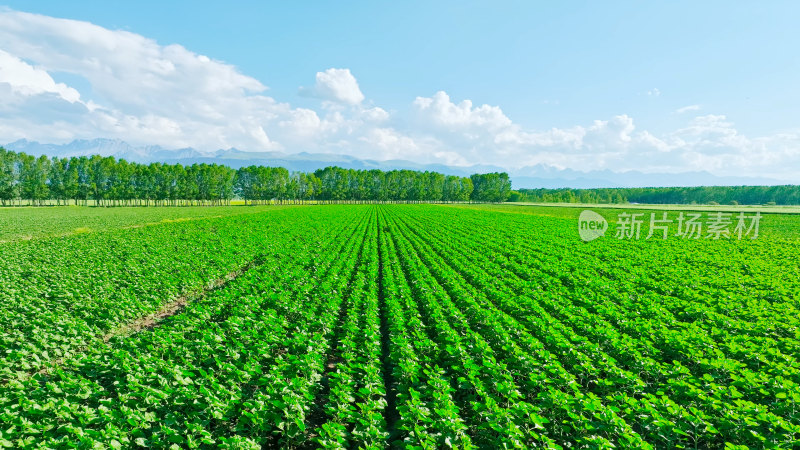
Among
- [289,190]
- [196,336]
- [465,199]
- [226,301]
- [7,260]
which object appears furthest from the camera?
[465,199]

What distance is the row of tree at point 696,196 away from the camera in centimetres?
13725

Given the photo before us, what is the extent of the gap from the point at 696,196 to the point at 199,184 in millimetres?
199842

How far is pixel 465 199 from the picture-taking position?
161 m

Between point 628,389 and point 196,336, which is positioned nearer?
point 628,389

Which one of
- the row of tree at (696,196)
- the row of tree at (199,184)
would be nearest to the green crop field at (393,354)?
the row of tree at (199,184)

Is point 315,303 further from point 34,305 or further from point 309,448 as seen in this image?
point 34,305

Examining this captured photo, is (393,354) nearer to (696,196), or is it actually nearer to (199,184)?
(199,184)

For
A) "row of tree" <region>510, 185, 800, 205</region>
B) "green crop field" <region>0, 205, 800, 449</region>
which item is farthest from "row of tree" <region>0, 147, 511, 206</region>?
"green crop field" <region>0, 205, 800, 449</region>

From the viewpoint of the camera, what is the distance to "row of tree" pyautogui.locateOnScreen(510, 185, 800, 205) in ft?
450

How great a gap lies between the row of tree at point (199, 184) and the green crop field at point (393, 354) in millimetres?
104301

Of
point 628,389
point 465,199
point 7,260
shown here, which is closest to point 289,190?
point 465,199

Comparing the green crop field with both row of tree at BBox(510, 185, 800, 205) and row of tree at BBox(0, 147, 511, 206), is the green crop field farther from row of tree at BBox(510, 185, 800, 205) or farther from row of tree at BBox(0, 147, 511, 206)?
row of tree at BBox(510, 185, 800, 205)

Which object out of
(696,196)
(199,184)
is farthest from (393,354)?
(696,196)

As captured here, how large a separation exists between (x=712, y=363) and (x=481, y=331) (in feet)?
17.2
